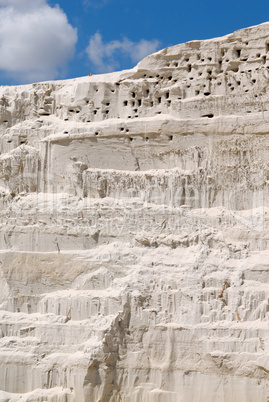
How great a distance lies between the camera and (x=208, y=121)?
475 inches

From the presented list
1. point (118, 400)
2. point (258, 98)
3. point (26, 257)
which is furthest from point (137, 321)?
point (258, 98)

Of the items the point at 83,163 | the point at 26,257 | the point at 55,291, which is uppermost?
the point at 83,163

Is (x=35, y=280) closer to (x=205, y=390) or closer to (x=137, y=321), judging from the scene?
(x=137, y=321)

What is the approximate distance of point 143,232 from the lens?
11.9 meters

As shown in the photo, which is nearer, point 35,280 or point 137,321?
point 137,321

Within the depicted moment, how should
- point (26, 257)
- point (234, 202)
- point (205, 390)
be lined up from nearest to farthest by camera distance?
point (205, 390) → point (234, 202) → point (26, 257)

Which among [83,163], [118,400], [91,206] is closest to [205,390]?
[118,400]

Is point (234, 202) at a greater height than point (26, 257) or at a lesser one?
greater

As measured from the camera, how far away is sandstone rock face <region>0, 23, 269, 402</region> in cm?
1053

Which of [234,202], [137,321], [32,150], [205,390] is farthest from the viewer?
[32,150]

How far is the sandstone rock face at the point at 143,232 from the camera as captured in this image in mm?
10531

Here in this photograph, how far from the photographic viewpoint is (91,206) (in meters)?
12.4

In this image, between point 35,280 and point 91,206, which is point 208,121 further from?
point 35,280

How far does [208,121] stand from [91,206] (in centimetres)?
358
